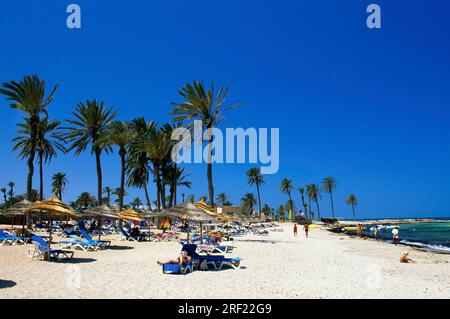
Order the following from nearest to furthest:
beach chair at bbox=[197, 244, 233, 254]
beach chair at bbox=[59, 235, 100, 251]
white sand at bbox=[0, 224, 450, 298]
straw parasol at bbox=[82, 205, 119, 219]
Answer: white sand at bbox=[0, 224, 450, 298], beach chair at bbox=[197, 244, 233, 254], beach chair at bbox=[59, 235, 100, 251], straw parasol at bbox=[82, 205, 119, 219]

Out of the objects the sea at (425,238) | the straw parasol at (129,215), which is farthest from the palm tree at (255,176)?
the straw parasol at (129,215)

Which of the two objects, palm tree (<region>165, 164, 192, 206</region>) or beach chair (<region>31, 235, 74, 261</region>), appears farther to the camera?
palm tree (<region>165, 164, 192, 206</region>)

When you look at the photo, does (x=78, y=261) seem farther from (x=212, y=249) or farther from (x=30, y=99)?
(x=30, y=99)

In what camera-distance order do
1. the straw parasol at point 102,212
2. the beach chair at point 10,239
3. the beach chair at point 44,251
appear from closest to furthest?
the beach chair at point 44,251
the beach chair at point 10,239
the straw parasol at point 102,212

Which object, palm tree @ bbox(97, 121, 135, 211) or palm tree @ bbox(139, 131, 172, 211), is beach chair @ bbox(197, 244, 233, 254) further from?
palm tree @ bbox(139, 131, 172, 211)

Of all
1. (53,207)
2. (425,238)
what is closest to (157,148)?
(53,207)

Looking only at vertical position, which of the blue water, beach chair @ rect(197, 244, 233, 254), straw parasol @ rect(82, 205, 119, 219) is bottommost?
the blue water

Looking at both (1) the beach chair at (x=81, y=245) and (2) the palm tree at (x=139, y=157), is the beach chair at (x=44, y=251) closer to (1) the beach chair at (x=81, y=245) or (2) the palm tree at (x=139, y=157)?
(1) the beach chair at (x=81, y=245)

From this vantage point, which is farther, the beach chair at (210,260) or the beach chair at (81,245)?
the beach chair at (81,245)

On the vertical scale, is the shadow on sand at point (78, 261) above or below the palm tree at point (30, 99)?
below

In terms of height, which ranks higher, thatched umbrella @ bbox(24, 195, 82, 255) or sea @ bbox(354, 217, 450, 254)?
thatched umbrella @ bbox(24, 195, 82, 255)

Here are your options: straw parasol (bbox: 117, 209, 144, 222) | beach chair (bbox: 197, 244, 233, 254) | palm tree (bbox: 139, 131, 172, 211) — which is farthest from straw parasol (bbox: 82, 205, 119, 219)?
palm tree (bbox: 139, 131, 172, 211)

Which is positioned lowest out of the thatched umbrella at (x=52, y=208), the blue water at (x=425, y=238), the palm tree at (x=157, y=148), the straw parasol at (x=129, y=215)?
the blue water at (x=425, y=238)
